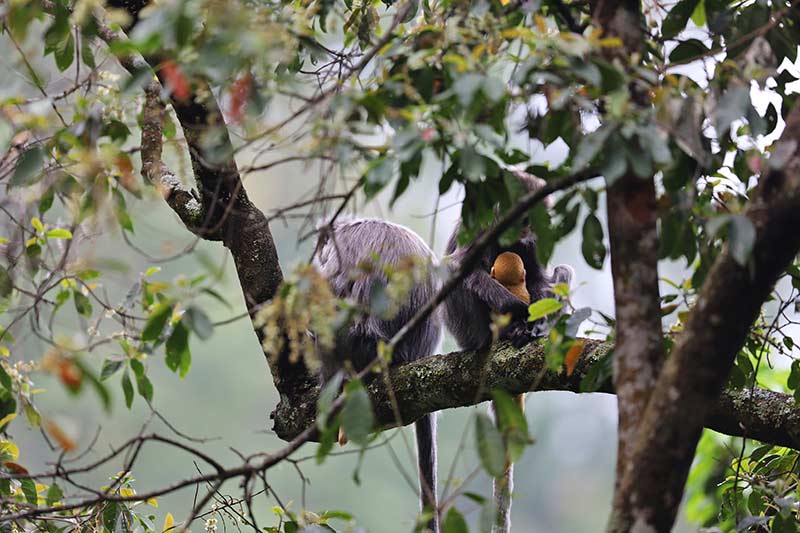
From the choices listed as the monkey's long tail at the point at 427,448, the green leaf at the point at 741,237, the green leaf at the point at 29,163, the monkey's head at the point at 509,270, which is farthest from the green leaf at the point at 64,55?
the monkey's long tail at the point at 427,448

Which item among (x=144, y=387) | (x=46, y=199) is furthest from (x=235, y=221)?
(x=46, y=199)

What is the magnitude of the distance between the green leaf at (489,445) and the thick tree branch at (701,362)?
0.23 metres

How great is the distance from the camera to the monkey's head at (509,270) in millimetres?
3762

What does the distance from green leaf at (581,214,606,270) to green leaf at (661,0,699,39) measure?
1.71 ft

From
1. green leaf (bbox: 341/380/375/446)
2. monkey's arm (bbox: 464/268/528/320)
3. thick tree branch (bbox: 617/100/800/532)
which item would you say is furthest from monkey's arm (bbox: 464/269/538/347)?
green leaf (bbox: 341/380/375/446)

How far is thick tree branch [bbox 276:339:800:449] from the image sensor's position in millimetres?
2578

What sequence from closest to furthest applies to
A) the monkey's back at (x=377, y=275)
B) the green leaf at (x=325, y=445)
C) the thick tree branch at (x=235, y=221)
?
1. the green leaf at (x=325, y=445)
2. the thick tree branch at (x=235, y=221)
3. the monkey's back at (x=377, y=275)

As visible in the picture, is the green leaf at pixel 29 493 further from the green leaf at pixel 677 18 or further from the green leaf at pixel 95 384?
the green leaf at pixel 677 18

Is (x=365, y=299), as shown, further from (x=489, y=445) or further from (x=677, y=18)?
(x=489, y=445)

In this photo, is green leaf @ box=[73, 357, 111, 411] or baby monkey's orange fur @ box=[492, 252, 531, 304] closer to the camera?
green leaf @ box=[73, 357, 111, 411]

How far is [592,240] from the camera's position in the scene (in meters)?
2.09

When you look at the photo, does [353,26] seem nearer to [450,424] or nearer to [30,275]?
[30,275]

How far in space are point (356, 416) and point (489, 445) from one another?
213mm

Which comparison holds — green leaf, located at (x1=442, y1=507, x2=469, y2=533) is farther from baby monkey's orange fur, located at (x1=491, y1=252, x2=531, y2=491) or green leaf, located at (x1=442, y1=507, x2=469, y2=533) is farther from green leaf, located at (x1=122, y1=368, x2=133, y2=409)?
baby monkey's orange fur, located at (x1=491, y1=252, x2=531, y2=491)
